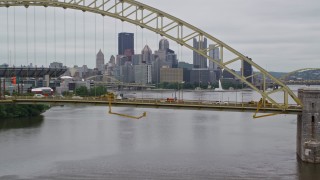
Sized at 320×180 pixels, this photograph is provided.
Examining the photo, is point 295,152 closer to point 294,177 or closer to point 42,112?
point 294,177

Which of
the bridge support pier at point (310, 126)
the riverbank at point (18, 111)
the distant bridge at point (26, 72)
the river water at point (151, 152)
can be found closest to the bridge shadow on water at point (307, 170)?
the river water at point (151, 152)

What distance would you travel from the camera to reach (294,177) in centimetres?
3912

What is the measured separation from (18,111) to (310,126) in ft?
199

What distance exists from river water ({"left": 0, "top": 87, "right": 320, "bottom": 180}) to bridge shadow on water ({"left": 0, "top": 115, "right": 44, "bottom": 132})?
0.32 meters

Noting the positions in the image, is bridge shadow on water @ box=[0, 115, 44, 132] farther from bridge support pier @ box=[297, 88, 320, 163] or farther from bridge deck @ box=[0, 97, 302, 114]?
bridge support pier @ box=[297, 88, 320, 163]

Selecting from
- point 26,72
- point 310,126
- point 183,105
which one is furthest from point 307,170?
point 26,72

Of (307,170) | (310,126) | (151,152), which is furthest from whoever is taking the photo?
(151,152)

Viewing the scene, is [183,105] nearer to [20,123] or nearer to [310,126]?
[310,126]

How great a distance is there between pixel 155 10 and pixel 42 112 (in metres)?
61.4

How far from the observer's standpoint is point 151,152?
159 ft

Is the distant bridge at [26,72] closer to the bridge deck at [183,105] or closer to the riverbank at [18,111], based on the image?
the riverbank at [18,111]

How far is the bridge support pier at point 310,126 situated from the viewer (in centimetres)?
4300

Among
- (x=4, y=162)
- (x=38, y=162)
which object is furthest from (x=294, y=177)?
(x=4, y=162)

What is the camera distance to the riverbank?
85.7 m
